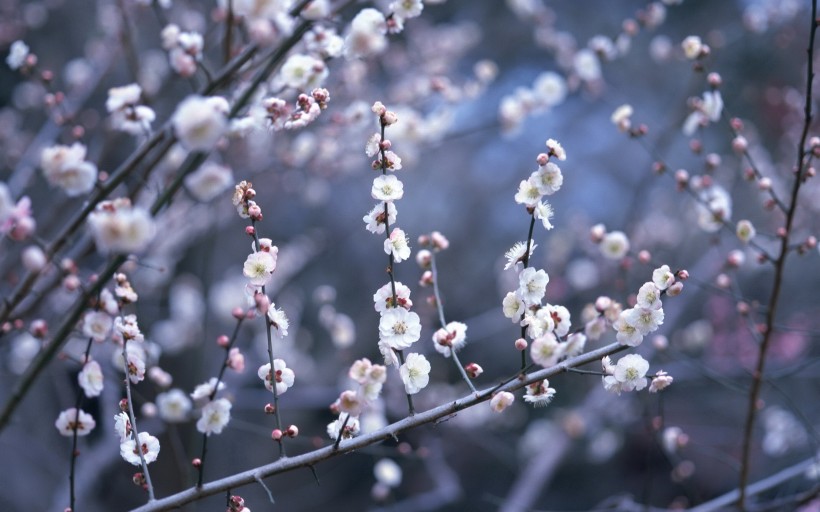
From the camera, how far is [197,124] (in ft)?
3.15

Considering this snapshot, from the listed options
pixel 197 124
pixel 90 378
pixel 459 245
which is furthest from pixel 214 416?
pixel 459 245

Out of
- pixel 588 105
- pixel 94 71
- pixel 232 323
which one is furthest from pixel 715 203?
pixel 588 105

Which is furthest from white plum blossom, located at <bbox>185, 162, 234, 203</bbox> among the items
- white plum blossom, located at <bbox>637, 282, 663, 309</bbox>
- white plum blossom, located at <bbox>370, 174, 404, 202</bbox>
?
white plum blossom, located at <bbox>637, 282, 663, 309</bbox>

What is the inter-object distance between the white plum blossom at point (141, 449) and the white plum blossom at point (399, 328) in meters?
A: 0.53

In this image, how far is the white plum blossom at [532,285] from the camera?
125 centimetres

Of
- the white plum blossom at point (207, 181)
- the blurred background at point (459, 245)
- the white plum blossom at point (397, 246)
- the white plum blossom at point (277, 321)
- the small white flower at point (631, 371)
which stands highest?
the white plum blossom at point (207, 181)

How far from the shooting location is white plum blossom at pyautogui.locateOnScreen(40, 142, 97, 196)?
44.3 inches

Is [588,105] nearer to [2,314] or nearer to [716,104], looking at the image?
[716,104]

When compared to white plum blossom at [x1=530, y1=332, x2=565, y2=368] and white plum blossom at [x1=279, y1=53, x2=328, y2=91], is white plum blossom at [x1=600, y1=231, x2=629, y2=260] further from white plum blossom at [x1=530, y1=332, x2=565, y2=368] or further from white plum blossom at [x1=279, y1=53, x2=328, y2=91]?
white plum blossom at [x1=279, y1=53, x2=328, y2=91]

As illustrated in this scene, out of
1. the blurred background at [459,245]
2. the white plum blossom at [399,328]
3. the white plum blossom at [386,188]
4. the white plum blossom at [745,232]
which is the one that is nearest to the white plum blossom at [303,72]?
the white plum blossom at [386,188]

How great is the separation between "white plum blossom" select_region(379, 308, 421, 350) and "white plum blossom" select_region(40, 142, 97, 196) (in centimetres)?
60

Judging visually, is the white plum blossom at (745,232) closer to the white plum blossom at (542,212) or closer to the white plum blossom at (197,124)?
the white plum blossom at (542,212)

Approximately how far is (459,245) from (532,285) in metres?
4.80

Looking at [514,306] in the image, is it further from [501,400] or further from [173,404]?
[173,404]
